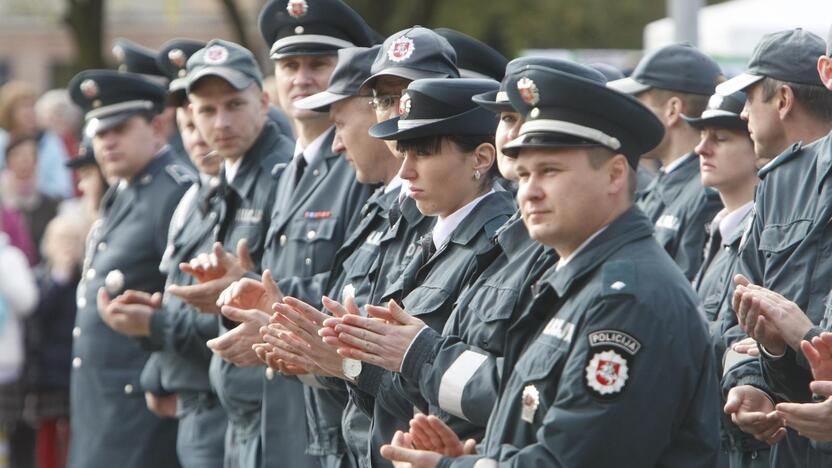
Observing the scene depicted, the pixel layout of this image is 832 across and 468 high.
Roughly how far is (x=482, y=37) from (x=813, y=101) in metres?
25.5

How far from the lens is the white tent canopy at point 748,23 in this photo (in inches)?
531

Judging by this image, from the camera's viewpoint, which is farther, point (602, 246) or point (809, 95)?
point (809, 95)

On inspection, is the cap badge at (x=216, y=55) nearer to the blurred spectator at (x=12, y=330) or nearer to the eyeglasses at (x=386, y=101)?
the eyeglasses at (x=386, y=101)

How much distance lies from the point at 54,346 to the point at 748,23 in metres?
7.18

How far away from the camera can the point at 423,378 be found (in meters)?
4.75

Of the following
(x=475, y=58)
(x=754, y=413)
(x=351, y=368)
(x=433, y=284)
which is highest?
(x=475, y=58)

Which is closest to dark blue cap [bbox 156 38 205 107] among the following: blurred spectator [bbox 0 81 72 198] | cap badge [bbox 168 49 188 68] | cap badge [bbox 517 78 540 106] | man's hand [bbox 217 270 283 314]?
cap badge [bbox 168 49 188 68]

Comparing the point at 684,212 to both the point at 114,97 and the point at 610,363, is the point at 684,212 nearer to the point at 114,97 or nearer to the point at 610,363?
the point at 610,363

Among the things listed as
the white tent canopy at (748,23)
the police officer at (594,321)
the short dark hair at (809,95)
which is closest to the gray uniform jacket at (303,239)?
the short dark hair at (809,95)

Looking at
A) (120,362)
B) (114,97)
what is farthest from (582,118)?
(114,97)

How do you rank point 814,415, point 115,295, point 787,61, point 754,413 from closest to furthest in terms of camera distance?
point 814,415 < point 754,413 < point 787,61 < point 115,295

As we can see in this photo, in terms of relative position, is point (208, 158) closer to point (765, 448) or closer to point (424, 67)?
point (424, 67)

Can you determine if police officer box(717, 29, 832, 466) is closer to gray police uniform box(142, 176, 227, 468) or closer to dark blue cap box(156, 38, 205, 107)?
gray police uniform box(142, 176, 227, 468)

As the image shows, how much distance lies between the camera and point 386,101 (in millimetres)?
5832
